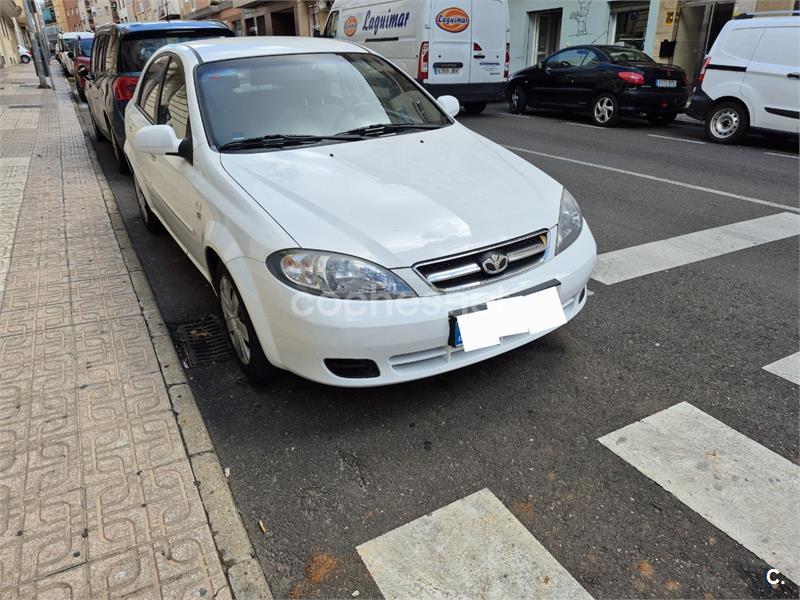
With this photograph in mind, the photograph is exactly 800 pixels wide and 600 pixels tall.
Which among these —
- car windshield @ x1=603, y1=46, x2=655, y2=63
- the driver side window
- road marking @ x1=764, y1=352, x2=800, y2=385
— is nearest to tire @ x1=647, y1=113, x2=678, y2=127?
car windshield @ x1=603, y1=46, x2=655, y2=63

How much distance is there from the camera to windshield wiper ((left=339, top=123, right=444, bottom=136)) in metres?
3.63

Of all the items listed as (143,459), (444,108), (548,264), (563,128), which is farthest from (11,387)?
(563,128)

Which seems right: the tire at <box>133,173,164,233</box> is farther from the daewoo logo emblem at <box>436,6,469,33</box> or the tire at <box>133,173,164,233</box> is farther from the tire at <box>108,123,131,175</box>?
the daewoo logo emblem at <box>436,6,469,33</box>

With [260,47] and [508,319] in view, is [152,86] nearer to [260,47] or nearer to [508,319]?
[260,47]

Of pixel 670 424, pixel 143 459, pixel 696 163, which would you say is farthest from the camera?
pixel 696 163

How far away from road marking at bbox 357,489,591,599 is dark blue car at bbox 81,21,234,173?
6.66 meters

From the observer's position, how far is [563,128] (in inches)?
467

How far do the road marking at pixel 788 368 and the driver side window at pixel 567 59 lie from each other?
35.1 ft

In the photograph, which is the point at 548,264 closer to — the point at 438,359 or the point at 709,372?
the point at 438,359

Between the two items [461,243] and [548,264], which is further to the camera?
[548,264]

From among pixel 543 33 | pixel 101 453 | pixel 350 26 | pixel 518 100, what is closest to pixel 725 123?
pixel 518 100

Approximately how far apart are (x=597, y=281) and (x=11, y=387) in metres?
3.79

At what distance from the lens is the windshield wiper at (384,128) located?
3630mm

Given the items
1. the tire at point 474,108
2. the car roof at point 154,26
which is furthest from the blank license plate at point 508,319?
the tire at point 474,108
